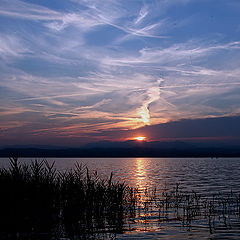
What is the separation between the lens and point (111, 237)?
1597cm

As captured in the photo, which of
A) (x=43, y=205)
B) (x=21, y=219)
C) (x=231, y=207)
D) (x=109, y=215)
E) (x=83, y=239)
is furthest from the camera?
(x=231, y=207)

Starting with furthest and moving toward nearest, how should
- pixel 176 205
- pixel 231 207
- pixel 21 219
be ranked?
pixel 176 205 → pixel 231 207 → pixel 21 219

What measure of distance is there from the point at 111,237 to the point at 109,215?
5420 mm

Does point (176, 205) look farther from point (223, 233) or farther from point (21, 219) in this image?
point (21, 219)

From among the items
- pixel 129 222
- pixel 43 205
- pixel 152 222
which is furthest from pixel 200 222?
pixel 43 205

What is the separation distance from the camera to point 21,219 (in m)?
16.5

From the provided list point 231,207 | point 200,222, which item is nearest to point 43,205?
point 200,222

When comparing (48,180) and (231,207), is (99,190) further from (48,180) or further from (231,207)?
(231,207)

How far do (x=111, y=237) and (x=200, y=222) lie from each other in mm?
6214

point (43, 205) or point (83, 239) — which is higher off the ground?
point (43, 205)

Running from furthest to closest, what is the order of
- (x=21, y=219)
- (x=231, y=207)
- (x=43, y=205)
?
(x=231, y=207)
(x=43, y=205)
(x=21, y=219)

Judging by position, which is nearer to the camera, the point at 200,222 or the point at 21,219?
the point at 21,219

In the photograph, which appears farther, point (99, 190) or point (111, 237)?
point (99, 190)

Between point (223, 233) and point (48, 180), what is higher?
point (48, 180)
